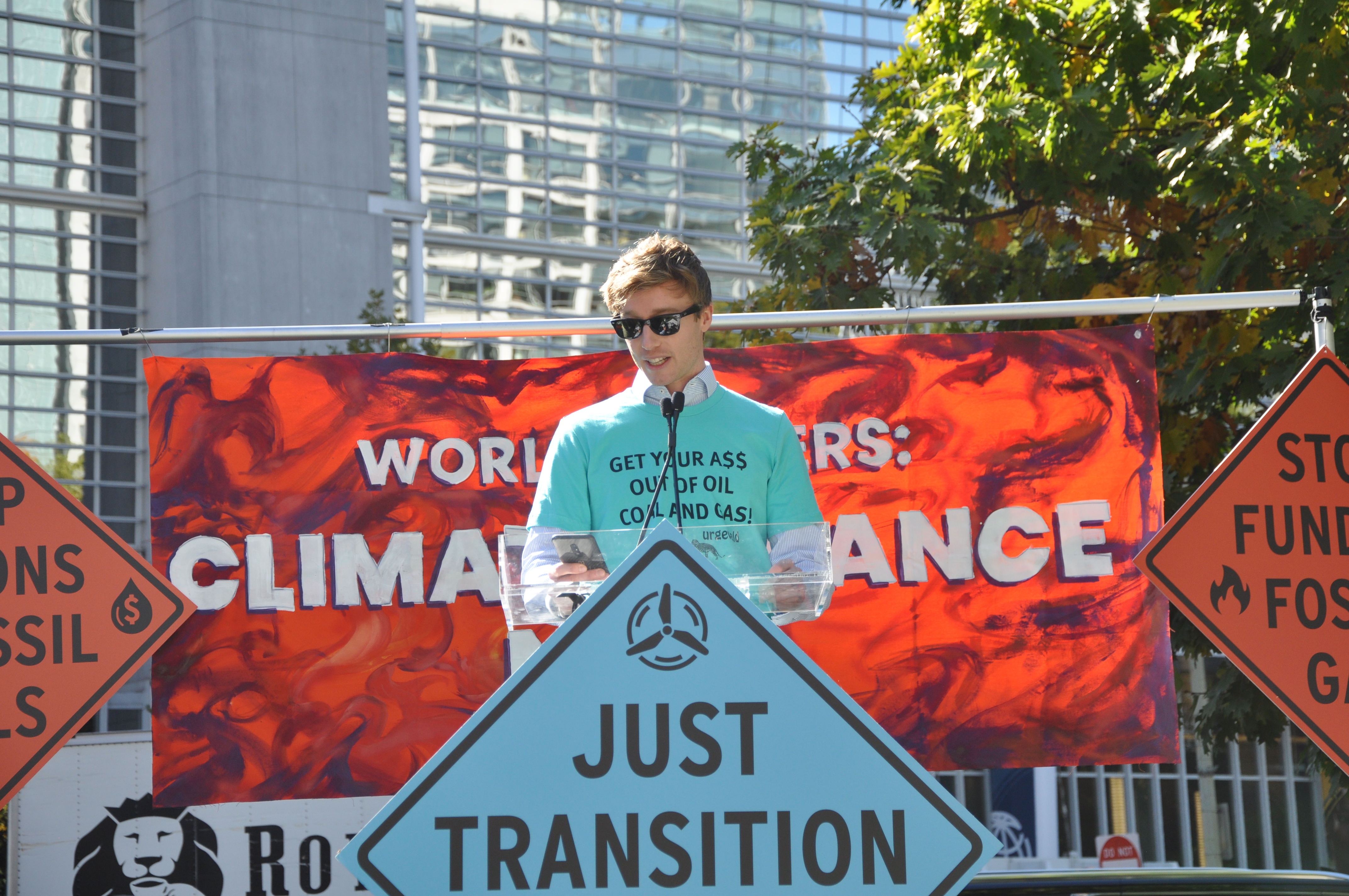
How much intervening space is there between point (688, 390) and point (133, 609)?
80.2 inches

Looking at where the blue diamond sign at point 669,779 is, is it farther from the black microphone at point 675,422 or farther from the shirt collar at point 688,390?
the shirt collar at point 688,390

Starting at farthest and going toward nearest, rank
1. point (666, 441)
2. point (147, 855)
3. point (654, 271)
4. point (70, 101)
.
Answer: point (70, 101)
point (147, 855)
point (666, 441)
point (654, 271)

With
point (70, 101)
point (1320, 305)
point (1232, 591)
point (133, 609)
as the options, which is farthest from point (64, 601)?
point (70, 101)

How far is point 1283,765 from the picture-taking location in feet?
38.9

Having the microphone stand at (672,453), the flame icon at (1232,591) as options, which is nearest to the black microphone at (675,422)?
the microphone stand at (672,453)

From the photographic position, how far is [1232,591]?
388 cm

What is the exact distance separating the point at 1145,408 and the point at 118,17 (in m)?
13.7

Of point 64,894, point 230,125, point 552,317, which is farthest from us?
point 552,317

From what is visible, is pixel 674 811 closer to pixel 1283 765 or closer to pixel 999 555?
pixel 999 555

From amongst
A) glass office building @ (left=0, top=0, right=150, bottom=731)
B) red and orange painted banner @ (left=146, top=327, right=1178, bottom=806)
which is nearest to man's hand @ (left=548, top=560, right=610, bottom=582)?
red and orange painted banner @ (left=146, top=327, right=1178, bottom=806)

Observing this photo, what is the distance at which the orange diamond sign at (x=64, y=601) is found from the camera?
3.91 meters

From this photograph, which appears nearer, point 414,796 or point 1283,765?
point 414,796

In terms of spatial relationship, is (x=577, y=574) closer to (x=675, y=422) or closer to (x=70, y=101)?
(x=675, y=422)

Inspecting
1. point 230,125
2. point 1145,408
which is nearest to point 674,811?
point 1145,408
